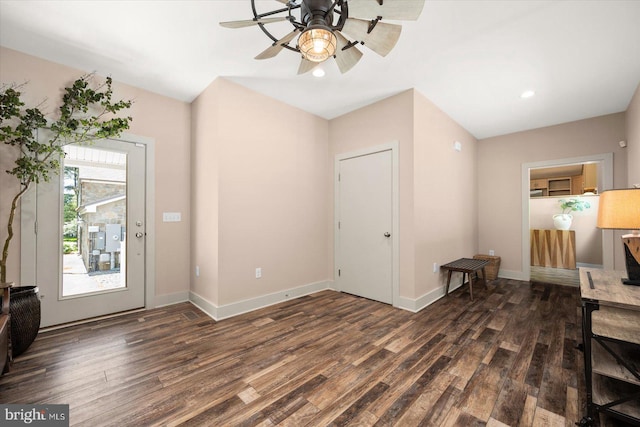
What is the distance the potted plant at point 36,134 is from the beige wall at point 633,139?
5.73m

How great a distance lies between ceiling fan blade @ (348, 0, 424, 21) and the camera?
4.64 ft

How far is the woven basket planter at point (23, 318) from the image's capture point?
2.11 m

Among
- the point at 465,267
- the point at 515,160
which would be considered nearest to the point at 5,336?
the point at 465,267

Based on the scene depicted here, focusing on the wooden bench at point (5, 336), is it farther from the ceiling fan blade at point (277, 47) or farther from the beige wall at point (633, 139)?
the beige wall at point (633, 139)

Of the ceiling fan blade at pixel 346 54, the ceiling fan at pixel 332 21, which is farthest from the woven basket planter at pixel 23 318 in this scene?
the ceiling fan blade at pixel 346 54

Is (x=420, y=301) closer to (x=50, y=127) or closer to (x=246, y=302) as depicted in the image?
(x=246, y=302)

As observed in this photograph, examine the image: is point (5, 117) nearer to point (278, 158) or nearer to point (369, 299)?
point (278, 158)

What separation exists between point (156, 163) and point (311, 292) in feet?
8.94

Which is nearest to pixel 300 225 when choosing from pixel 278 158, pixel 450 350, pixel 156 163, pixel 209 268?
pixel 278 158

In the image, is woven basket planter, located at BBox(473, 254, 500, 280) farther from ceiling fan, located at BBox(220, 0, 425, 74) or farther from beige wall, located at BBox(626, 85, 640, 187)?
ceiling fan, located at BBox(220, 0, 425, 74)

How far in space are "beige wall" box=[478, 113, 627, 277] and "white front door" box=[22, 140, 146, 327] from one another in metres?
5.71

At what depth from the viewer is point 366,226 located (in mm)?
3723

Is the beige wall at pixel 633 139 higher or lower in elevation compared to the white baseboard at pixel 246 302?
higher

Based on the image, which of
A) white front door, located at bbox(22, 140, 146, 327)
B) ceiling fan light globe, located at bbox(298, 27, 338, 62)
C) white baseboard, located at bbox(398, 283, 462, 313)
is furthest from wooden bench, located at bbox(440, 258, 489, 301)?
white front door, located at bbox(22, 140, 146, 327)
